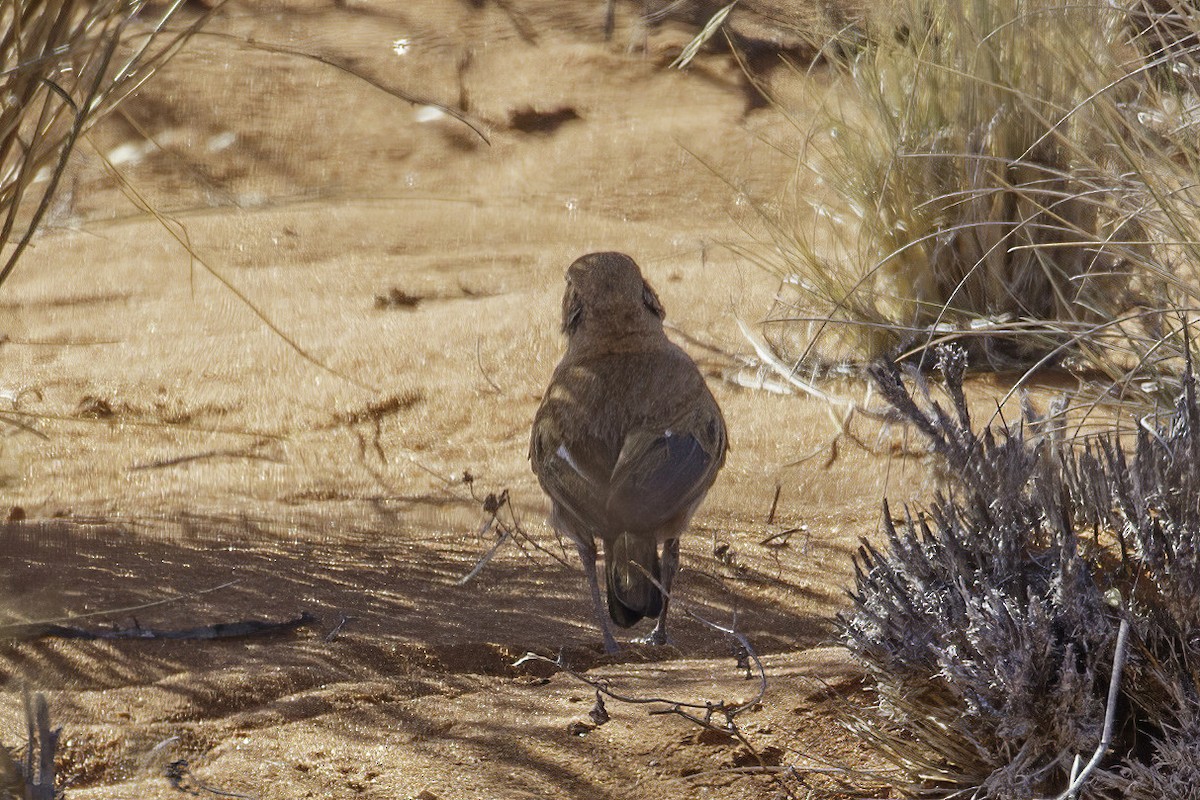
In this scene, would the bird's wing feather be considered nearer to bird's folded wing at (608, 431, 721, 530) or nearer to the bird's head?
bird's folded wing at (608, 431, 721, 530)

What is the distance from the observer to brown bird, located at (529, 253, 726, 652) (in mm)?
4059

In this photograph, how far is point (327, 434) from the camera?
22.0 feet

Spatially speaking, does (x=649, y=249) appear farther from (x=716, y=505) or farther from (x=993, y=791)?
(x=993, y=791)

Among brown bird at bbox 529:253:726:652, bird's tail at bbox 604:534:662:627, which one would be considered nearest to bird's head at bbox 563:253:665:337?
brown bird at bbox 529:253:726:652

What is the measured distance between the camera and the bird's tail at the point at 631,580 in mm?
3932

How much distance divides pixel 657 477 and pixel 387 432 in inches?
113

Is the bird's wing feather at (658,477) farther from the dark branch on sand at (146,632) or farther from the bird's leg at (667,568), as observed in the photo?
the dark branch on sand at (146,632)

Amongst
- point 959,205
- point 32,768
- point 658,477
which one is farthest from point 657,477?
point 959,205

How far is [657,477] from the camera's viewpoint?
4.13 m

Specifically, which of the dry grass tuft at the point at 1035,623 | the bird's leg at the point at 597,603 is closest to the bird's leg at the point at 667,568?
the bird's leg at the point at 597,603

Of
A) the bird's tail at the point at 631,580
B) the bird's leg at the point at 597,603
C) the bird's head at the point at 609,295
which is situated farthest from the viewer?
the bird's head at the point at 609,295

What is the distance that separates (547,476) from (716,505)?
1597 millimetres

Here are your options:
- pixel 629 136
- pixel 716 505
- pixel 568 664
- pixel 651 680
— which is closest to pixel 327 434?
pixel 716 505

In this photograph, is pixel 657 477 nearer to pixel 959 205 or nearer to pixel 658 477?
pixel 658 477
